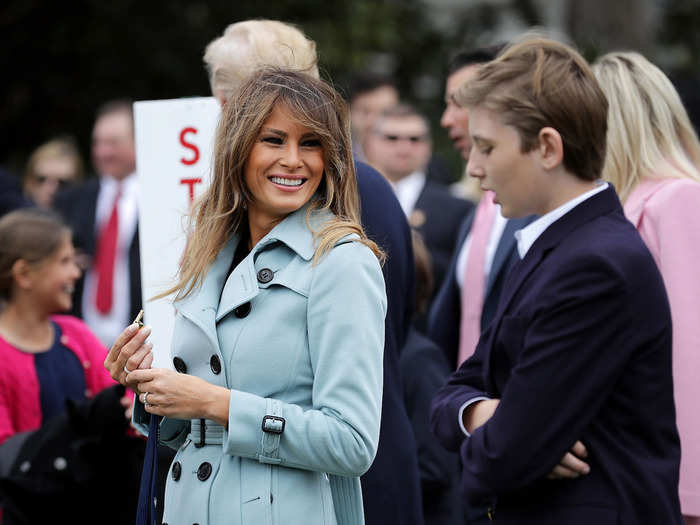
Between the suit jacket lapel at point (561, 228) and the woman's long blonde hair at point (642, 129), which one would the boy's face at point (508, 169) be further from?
the woman's long blonde hair at point (642, 129)

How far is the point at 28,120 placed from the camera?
12.3 meters

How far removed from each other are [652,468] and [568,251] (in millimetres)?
524

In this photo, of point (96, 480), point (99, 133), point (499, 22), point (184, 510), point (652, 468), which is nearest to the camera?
point (652, 468)

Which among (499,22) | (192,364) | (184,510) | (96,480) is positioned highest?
(499,22)

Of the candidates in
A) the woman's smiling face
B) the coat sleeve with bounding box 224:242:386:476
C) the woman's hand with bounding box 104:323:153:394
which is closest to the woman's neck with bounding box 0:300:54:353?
the woman's hand with bounding box 104:323:153:394

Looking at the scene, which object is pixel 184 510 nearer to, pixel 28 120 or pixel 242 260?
pixel 242 260

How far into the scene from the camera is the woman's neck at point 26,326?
441 cm

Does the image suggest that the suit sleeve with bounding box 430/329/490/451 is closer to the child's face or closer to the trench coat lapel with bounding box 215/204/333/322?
the trench coat lapel with bounding box 215/204/333/322

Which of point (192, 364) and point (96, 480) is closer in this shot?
point (192, 364)

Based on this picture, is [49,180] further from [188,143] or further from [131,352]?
[131,352]

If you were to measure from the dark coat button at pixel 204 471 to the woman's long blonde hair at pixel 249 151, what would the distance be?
45cm

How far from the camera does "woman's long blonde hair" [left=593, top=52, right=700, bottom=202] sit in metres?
3.49

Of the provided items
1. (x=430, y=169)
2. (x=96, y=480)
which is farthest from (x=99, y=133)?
(x=96, y=480)

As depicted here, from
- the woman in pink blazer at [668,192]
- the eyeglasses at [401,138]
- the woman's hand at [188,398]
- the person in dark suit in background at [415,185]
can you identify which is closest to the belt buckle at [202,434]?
the woman's hand at [188,398]
